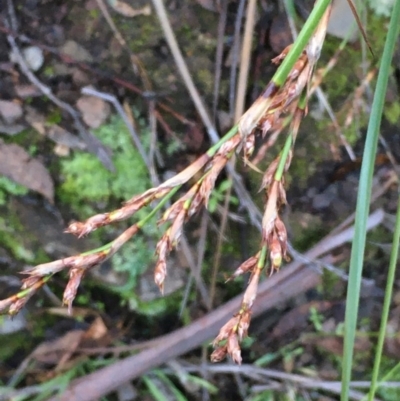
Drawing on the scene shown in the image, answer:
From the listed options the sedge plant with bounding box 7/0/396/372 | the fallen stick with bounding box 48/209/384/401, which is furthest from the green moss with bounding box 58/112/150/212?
the sedge plant with bounding box 7/0/396/372

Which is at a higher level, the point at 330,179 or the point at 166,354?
the point at 330,179

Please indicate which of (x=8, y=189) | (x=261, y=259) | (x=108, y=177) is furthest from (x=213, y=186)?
(x=8, y=189)

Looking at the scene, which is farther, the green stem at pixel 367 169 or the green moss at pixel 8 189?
the green moss at pixel 8 189

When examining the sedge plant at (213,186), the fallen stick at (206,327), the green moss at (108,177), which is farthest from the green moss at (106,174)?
the sedge plant at (213,186)

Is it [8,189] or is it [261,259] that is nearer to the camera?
[261,259]

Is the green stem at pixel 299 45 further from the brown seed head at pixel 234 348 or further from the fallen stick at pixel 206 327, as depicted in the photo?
the fallen stick at pixel 206 327

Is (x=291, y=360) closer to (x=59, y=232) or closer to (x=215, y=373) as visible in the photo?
(x=215, y=373)

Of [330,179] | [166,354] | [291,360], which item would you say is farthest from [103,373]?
[330,179]

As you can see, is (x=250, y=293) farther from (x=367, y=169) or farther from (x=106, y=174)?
(x=106, y=174)
